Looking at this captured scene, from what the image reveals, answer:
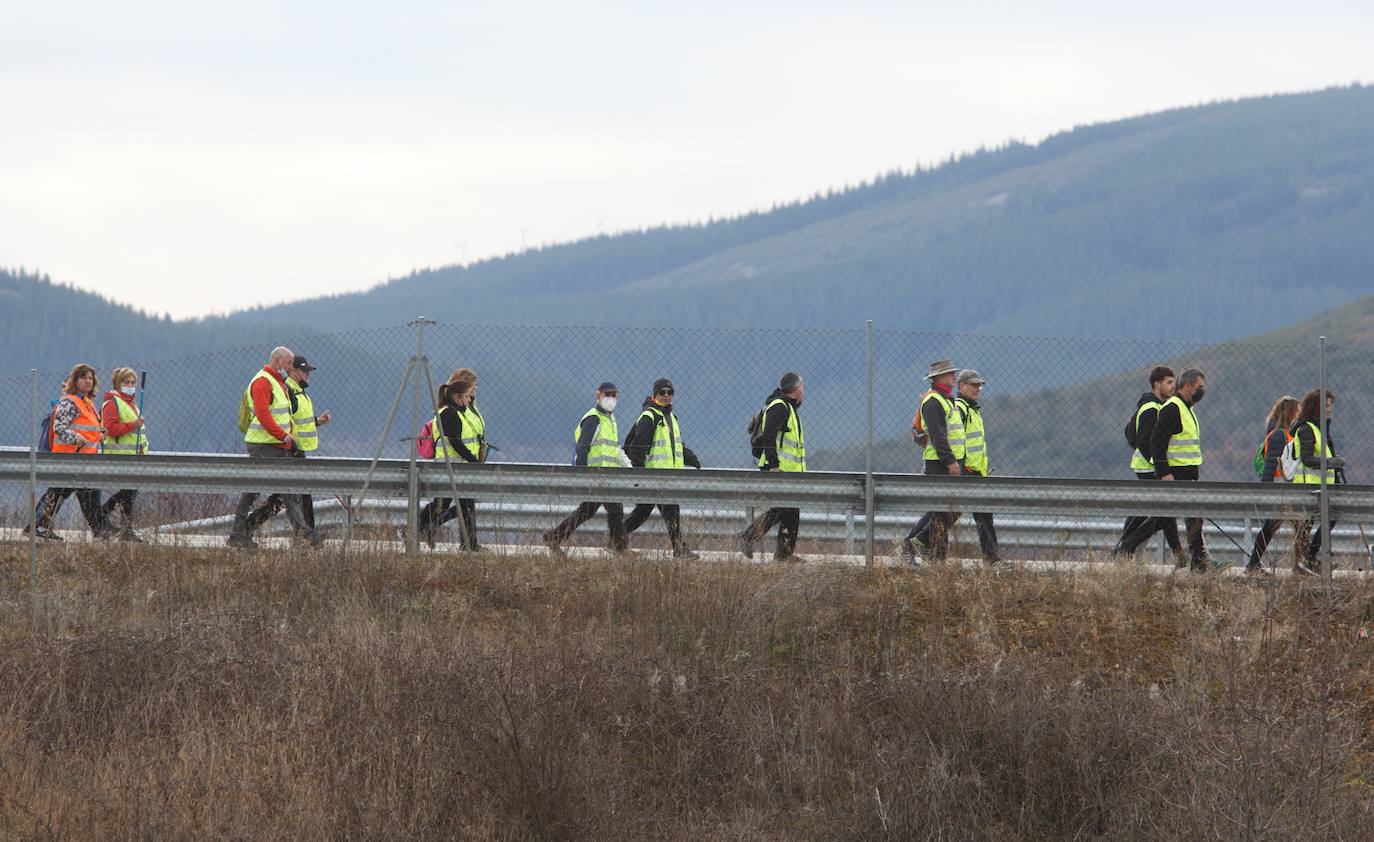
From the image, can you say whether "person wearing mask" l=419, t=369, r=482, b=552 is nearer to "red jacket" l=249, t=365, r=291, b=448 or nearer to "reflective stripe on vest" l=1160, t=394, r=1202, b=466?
"red jacket" l=249, t=365, r=291, b=448

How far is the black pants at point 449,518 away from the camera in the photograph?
12002 mm

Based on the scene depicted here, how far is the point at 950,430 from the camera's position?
12594 millimetres

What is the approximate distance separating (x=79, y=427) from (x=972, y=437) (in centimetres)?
647

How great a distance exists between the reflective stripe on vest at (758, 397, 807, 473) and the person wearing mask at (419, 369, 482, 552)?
2.09 meters

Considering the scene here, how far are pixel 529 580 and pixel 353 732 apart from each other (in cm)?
234

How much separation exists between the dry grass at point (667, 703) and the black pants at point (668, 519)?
58 cm

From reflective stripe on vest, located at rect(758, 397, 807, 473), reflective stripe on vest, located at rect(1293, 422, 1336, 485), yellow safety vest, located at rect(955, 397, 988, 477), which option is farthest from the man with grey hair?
reflective stripe on vest, located at rect(1293, 422, 1336, 485)

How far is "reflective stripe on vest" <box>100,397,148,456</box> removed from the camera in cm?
1322

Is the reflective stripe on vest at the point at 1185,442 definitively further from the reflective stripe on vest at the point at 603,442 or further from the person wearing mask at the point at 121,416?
the person wearing mask at the point at 121,416

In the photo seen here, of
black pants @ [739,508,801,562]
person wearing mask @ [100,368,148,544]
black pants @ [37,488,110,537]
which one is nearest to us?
black pants @ [739,508,801,562]

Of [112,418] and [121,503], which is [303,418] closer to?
[121,503]

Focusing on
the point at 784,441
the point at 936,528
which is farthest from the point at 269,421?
the point at 936,528

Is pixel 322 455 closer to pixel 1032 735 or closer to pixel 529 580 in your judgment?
pixel 529 580

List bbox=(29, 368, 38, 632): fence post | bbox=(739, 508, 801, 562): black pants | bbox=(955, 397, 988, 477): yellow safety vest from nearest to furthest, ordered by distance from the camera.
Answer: bbox=(29, 368, 38, 632): fence post < bbox=(739, 508, 801, 562): black pants < bbox=(955, 397, 988, 477): yellow safety vest
